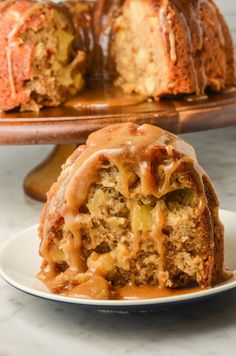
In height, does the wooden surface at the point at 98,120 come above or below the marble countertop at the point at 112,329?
above

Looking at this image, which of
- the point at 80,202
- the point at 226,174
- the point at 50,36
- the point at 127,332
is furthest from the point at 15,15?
the point at 127,332

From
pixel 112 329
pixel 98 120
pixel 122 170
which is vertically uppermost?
pixel 122 170

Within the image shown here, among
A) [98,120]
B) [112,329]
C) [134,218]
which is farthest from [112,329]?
[98,120]

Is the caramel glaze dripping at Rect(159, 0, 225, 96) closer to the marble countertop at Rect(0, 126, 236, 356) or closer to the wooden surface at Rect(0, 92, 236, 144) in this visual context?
the wooden surface at Rect(0, 92, 236, 144)

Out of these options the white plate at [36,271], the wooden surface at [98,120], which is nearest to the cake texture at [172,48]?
the wooden surface at [98,120]

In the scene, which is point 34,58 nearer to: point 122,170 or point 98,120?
point 98,120

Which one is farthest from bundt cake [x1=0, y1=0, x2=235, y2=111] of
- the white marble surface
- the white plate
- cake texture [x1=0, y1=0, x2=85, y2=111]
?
the white marble surface

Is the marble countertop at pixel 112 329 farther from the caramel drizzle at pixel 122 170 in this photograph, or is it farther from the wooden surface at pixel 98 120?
the wooden surface at pixel 98 120
